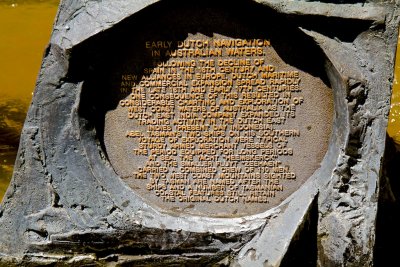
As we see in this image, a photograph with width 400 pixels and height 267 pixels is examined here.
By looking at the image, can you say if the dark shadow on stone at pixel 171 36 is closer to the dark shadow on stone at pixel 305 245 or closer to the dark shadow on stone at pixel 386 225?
the dark shadow on stone at pixel 305 245

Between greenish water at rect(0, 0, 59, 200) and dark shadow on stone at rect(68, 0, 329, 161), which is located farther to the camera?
greenish water at rect(0, 0, 59, 200)

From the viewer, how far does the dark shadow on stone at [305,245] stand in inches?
104

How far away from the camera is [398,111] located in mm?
4492

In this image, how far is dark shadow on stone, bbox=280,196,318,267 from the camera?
2639 millimetres

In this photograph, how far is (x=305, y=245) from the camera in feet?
8.84

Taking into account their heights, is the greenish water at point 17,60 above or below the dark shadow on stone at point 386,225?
above

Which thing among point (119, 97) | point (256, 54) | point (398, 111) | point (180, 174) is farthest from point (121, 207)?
point (398, 111)

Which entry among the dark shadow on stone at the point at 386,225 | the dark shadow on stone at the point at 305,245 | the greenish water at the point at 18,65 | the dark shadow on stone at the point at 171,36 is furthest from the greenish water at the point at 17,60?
the dark shadow on stone at the point at 386,225

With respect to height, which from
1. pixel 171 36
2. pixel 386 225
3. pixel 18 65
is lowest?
pixel 386 225

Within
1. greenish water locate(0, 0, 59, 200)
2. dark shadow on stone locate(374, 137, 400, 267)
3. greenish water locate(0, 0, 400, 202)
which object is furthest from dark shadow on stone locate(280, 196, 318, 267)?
greenish water locate(0, 0, 59, 200)

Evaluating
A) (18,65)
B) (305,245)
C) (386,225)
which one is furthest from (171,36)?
(18,65)

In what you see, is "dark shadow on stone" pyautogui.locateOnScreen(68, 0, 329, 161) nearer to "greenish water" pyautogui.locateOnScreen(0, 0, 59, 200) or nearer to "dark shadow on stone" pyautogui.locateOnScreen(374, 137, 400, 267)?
"dark shadow on stone" pyautogui.locateOnScreen(374, 137, 400, 267)

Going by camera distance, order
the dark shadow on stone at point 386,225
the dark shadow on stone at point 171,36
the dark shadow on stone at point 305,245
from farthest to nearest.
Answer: the dark shadow on stone at point 386,225
the dark shadow on stone at point 305,245
the dark shadow on stone at point 171,36

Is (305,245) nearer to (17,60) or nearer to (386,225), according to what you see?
(386,225)
